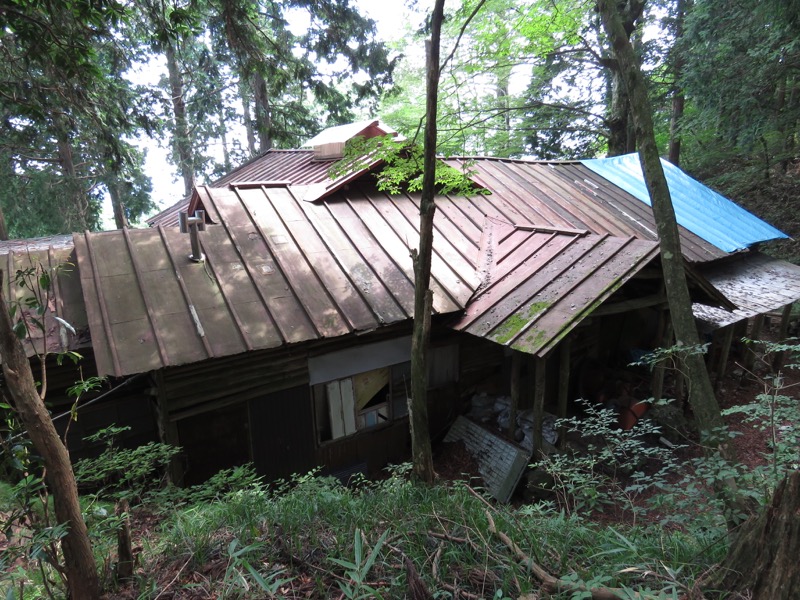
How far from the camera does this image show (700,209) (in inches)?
506

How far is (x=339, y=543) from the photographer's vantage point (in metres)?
3.20

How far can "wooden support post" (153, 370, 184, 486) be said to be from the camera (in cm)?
591

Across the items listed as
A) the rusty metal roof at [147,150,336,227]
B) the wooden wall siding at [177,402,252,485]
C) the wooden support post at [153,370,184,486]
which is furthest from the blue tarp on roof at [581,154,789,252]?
the wooden support post at [153,370,184,486]

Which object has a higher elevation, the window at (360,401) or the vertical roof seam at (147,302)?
the vertical roof seam at (147,302)

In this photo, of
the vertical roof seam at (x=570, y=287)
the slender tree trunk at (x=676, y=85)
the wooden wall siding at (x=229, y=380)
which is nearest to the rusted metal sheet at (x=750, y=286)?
the vertical roof seam at (x=570, y=287)

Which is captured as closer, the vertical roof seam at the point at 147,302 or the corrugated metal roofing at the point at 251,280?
the vertical roof seam at the point at 147,302

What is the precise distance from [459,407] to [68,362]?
653 cm

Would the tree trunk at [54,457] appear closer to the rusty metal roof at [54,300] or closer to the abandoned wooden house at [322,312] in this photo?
the abandoned wooden house at [322,312]

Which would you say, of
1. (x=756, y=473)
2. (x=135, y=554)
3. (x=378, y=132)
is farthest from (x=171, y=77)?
(x=756, y=473)

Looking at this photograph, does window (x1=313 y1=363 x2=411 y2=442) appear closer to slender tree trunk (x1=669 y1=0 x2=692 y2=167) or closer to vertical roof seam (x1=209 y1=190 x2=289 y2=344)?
vertical roof seam (x1=209 y1=190 x2=289 y2=344)

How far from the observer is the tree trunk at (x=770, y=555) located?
2316 millimetres

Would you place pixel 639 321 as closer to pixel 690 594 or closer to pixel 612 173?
pixel 612 173

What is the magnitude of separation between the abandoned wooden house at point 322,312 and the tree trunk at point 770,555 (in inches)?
143

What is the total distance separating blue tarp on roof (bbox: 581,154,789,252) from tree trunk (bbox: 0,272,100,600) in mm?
13187
